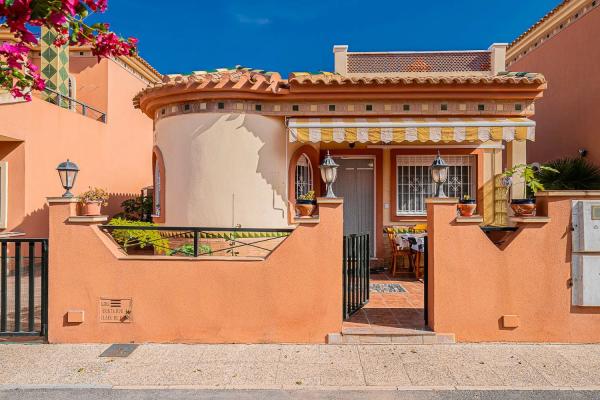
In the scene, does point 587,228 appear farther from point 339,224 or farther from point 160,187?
point 160,187

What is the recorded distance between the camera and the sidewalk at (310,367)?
7188 mm

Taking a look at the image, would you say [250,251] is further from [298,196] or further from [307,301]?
[307,301]

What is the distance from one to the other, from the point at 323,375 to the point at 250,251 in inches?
287

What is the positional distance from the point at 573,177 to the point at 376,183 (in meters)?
9.39

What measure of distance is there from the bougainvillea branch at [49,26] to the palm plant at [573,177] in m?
17.9

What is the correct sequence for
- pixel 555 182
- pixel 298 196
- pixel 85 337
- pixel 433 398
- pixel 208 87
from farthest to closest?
pixel 555 182, pixel 298 196, pixel 208 87, pixel 85 337, pixel 433 398

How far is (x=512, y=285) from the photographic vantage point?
904 centimetres

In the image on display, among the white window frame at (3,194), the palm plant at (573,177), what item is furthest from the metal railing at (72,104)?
the palm plant at (573,177)

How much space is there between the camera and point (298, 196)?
15.5 m

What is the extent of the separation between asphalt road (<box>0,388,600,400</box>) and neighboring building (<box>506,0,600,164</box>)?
16.5 m

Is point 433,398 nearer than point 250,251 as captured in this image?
Yes

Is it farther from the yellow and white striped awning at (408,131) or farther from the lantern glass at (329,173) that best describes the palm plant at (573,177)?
the lantern glass at (329,173)

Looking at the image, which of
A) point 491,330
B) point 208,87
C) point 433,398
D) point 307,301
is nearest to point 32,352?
point 307,301

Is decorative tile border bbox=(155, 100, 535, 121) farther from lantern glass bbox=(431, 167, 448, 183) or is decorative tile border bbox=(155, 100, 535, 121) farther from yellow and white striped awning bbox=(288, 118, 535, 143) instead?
lantern glass bbox=(431, 167, 448, 183)
